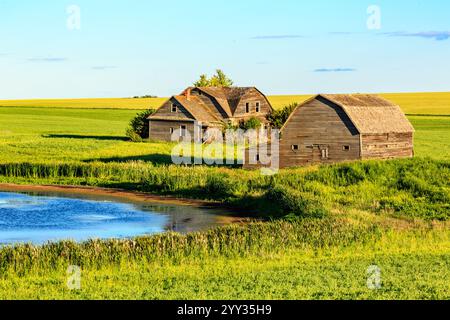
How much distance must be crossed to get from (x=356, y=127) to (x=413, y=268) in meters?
31.0

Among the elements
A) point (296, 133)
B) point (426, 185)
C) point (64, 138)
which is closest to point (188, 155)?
point (296, 133)

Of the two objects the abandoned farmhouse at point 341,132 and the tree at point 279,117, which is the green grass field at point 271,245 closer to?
the abandoned farmhouse at point 341,132

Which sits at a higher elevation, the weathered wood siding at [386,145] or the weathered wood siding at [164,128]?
the weathered wood siding at [164,128]

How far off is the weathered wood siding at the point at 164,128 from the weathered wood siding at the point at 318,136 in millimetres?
23649

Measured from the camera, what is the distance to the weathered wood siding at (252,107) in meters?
87.3

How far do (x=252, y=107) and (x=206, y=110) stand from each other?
6.41m

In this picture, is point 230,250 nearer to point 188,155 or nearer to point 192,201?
point 192,201

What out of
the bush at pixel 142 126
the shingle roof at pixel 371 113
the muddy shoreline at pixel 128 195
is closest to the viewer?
the muddy shoreline at pixel 128 195

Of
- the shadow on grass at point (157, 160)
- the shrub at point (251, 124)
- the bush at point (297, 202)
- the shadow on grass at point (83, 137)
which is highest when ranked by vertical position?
the shrub at point (251, 124)

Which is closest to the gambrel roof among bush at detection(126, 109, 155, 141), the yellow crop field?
bush at detection(126, 109, 155, 141)

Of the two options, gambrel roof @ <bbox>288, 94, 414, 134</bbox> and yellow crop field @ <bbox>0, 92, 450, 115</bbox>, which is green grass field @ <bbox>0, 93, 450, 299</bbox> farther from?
yellow crop field @ <bbox>0, 92, 450, 115</bbox>

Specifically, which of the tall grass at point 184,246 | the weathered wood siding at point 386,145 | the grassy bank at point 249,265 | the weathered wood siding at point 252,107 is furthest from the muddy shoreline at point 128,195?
the weathered wood siding at point 252,107

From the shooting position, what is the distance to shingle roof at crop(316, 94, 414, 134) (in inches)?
2275

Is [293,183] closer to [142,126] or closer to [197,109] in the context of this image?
[197,109]
